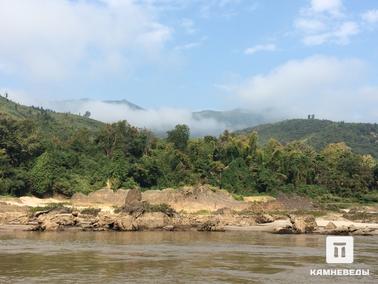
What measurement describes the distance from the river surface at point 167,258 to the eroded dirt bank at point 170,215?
3.87m

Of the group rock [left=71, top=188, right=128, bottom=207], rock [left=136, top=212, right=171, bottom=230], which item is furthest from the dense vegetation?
rock [left=136, top=212, right=171, bottom=230]

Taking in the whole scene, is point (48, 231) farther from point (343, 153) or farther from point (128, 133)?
point (343, 153)

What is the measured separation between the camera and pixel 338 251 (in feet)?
126

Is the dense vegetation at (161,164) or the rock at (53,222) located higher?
the dense vegetation at (161,164)

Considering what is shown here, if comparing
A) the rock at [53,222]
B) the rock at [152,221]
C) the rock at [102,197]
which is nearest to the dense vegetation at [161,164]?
the rock at [102,197]

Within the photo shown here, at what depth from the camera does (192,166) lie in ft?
302

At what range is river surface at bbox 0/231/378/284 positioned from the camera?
27.3 metres

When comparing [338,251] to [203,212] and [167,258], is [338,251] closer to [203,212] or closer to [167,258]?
[167,258]

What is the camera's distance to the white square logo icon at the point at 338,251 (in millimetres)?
34856

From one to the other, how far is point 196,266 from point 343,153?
83.9 metres

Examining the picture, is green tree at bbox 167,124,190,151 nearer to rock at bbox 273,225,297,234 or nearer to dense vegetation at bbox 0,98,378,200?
dense vegetation at bbox 0,98,378,200

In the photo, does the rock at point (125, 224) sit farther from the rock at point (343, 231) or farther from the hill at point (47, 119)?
the hill at point (47, 119)

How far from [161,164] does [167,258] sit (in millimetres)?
52341

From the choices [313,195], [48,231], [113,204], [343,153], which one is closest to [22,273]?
[48,231]
